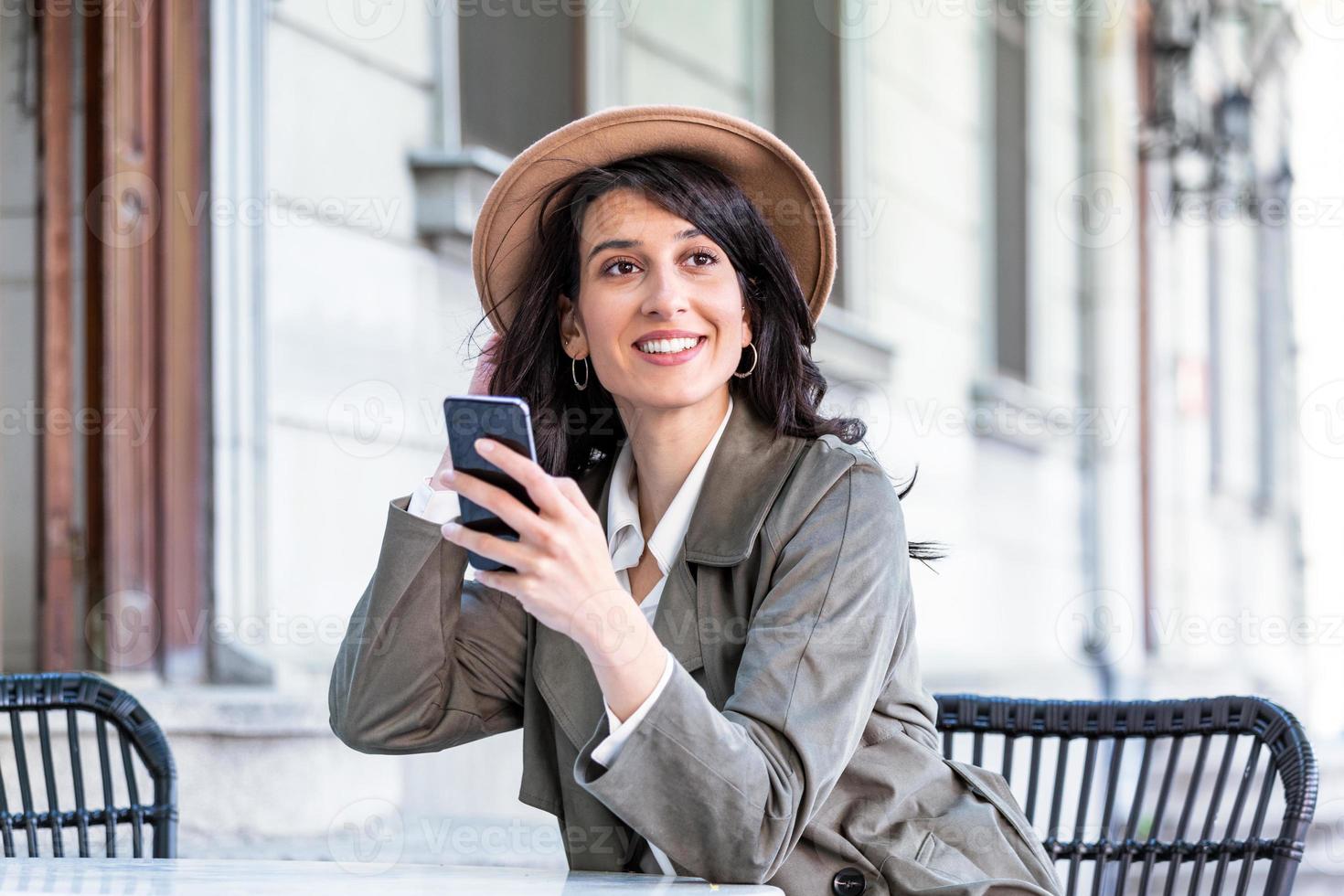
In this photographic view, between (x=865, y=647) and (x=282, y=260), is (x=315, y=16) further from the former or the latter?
(x=865, y=647)

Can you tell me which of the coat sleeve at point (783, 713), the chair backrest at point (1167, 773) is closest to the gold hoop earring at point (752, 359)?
the coat sleeve at point (783, 713)

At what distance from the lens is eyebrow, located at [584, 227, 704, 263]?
198cm

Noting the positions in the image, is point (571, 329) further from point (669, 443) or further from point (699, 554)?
point (699, 554)

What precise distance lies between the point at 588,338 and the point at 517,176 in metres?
0.24

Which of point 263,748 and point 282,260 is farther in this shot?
point 282,260

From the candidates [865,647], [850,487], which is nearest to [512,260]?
[850,487]

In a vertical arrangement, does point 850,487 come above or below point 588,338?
below

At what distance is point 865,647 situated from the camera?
1.67 meters

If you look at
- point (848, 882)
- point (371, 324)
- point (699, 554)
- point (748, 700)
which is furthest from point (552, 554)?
point (371, 324)

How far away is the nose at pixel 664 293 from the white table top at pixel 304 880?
26.8 inches

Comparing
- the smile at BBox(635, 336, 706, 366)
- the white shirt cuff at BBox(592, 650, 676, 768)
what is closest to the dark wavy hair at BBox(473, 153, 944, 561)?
the smile at BBox(635, 336, 706, 366)

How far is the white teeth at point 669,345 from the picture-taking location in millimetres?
1952

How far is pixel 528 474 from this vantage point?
139 centimetres

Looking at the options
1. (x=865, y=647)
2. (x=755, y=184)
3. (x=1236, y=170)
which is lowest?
(x=865, y=647)
